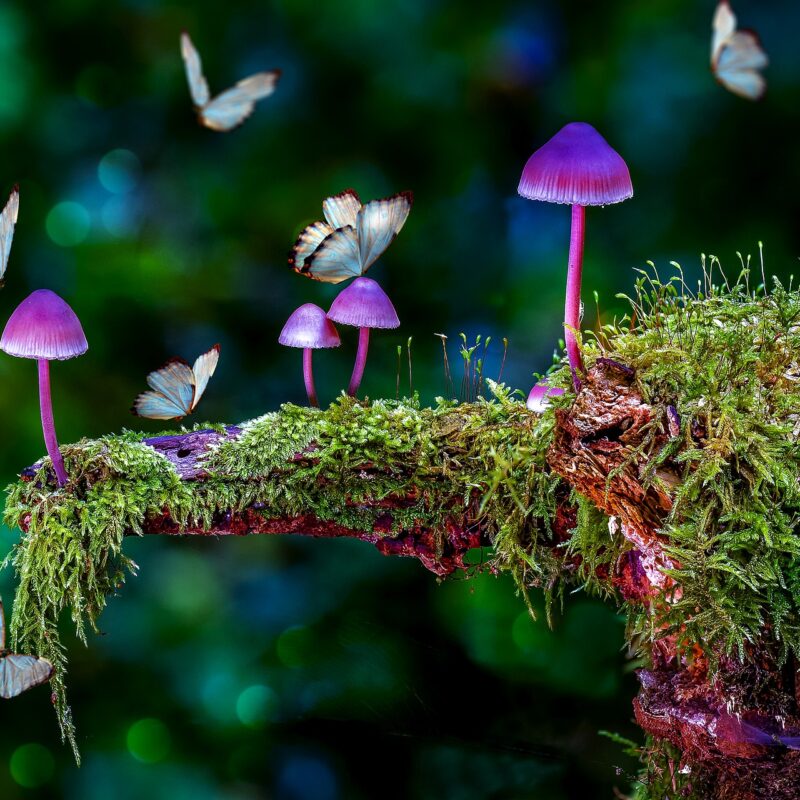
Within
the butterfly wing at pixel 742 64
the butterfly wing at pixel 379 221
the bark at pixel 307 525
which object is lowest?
the bark at pixel 307 525

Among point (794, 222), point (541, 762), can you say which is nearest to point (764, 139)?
point (794, 222)

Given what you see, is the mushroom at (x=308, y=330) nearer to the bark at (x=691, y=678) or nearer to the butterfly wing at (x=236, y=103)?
the butterfly wing at (x=236, y=103)

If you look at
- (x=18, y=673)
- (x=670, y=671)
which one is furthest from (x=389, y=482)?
(x=18, y=673)

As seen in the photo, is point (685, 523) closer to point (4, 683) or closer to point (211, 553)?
point (4, 683)

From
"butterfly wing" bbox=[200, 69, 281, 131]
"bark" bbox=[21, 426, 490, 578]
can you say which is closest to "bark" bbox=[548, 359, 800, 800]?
"bark" bbox=[21, 426, 490, 578]

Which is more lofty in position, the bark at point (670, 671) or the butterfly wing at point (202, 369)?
the butterfly wing at point (202, 369)

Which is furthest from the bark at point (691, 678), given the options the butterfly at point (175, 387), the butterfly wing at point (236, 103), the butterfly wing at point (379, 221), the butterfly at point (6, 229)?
the butterfly at point (6, 229)

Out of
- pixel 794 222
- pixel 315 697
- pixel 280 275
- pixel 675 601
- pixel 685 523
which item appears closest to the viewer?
pixel 685 523
